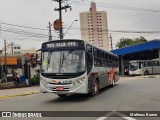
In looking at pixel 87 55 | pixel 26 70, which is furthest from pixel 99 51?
pixel 26 70

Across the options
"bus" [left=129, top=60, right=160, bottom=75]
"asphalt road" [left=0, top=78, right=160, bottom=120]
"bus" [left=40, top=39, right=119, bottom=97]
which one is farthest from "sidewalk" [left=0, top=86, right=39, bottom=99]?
"bus" [left=129, top=60, right=160, bottom=75]

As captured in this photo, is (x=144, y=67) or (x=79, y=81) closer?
(x=79, y=81)

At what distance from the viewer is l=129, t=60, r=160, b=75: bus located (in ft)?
162

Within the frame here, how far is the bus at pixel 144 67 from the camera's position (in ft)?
162

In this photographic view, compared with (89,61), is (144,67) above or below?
below

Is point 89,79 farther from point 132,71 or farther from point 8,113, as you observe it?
point 132,71

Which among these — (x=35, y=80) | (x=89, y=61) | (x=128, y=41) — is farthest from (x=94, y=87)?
A: (x=128, y=41)

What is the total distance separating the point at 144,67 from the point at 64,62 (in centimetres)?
3745

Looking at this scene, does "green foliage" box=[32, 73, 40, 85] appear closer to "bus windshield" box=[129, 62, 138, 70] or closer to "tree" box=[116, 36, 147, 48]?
"bus windshield" box=[129, 62, 138, 70]

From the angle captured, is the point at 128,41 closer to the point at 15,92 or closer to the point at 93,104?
the point at 15,92

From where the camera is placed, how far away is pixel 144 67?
162 feet

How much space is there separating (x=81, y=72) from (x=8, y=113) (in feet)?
13.7

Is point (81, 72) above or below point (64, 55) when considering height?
below

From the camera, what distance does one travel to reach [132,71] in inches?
1973
